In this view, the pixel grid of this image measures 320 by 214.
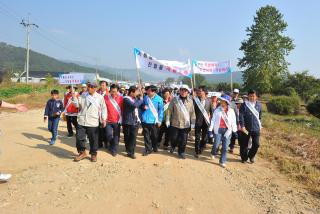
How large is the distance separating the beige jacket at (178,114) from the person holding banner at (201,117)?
32 centimetres

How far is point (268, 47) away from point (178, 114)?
138 feet

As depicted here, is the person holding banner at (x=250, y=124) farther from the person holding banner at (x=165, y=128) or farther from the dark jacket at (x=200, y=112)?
the person holding banner at (x=165, y=128)

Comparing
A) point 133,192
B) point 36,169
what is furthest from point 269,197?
point 36,169

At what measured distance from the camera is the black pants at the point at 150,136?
27.1ft

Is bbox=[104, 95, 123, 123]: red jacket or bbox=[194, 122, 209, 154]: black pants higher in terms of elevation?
bbox=[104, 95, 123, 123]: red jacket

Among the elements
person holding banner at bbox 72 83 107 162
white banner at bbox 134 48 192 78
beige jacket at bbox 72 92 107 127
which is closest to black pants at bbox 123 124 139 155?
beige jacket at bbox 72 92 107 127

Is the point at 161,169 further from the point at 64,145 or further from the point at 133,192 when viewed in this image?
the point at 64,145

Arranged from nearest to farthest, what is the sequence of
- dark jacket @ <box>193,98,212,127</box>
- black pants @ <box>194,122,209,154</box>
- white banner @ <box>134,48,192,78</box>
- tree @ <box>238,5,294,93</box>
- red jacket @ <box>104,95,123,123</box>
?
red jacket @ <box>104,95,123,123</box> → black pants @ <box>194,122,209,154</box> → dark jacket @ <box>193,98,212,127</box> → white banner @ <box>134,48,192,78</box> → tree @ <box>238,5,294,93</box>

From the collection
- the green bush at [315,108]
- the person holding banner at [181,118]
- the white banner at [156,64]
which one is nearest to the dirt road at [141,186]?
the person holding banner at [181,118]

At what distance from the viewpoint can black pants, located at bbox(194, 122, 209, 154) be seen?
27.9 feet

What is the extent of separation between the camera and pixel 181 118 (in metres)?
8.16

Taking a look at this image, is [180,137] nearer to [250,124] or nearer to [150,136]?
[150,136]

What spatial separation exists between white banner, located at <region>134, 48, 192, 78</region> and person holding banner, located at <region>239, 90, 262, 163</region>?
3.04m

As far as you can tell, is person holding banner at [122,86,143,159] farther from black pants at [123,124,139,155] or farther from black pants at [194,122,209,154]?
black pants at [194,122,209,154]
